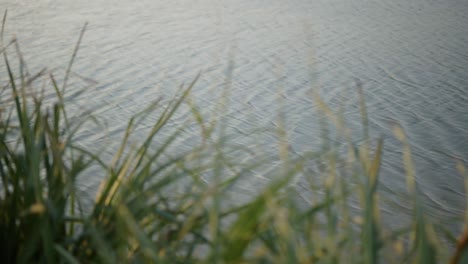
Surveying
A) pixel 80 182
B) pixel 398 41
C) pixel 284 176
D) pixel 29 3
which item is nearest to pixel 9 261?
pixel 284 176

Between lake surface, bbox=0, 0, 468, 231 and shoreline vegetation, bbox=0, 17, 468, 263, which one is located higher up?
shoreline vegetation, bbox=0, 17, 468, 263

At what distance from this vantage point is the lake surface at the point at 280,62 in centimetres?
252

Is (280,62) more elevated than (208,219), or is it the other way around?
(208,219)

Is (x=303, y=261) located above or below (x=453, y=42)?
above

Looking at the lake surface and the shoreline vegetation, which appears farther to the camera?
the lake surface

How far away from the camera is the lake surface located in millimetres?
2520

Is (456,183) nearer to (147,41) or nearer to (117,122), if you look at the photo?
(117,122)

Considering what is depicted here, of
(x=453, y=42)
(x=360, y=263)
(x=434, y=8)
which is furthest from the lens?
(x=434, y=8)

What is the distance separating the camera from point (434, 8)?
18.6 ft

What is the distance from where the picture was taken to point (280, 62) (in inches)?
143

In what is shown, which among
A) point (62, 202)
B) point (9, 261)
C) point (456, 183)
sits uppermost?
point (62, 202)

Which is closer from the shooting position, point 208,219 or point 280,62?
point 208,219

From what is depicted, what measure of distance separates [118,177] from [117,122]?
1.65 m

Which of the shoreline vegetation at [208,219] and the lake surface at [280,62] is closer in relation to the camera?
the shoreline vegetation at [208,219]
